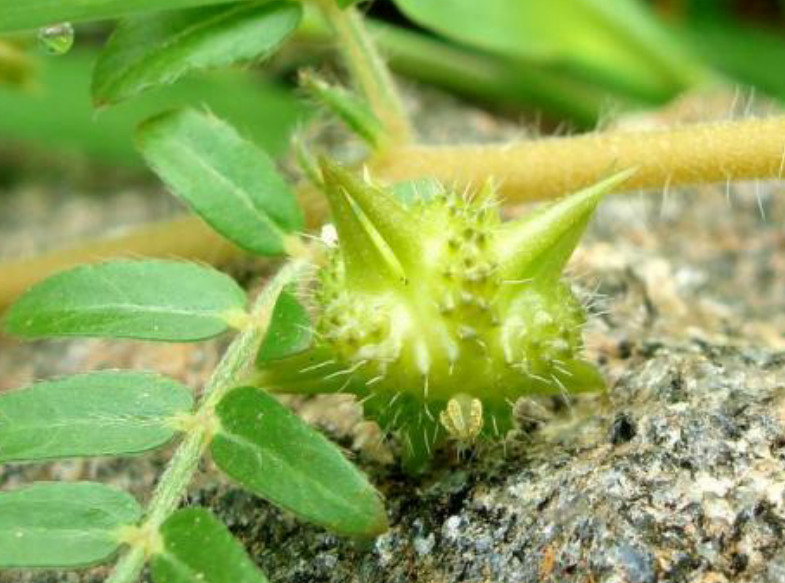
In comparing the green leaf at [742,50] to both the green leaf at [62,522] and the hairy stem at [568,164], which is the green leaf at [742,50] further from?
the green leaf at [62,522]

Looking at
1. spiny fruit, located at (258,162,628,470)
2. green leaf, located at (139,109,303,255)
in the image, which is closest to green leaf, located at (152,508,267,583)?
spiny fruit, located at (258,162,628,470)

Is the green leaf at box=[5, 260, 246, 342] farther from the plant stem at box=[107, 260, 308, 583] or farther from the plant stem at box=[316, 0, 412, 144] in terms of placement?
the plant stem at box=[316, 0, 412, 144]

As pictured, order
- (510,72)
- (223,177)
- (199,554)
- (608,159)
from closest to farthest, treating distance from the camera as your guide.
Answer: (199,554) < (223,177) < (608,159) < (510,72)

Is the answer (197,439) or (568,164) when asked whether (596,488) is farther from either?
(568,164)

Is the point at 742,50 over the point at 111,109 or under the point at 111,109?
over

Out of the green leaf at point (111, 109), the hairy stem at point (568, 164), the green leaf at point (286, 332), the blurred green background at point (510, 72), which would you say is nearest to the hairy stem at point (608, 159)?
Answer: the hairy stem at point (568, 164)

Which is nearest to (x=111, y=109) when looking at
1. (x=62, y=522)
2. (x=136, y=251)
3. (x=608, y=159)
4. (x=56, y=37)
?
(x=136, y=251)

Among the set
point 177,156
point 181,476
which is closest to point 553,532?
point 181,476
